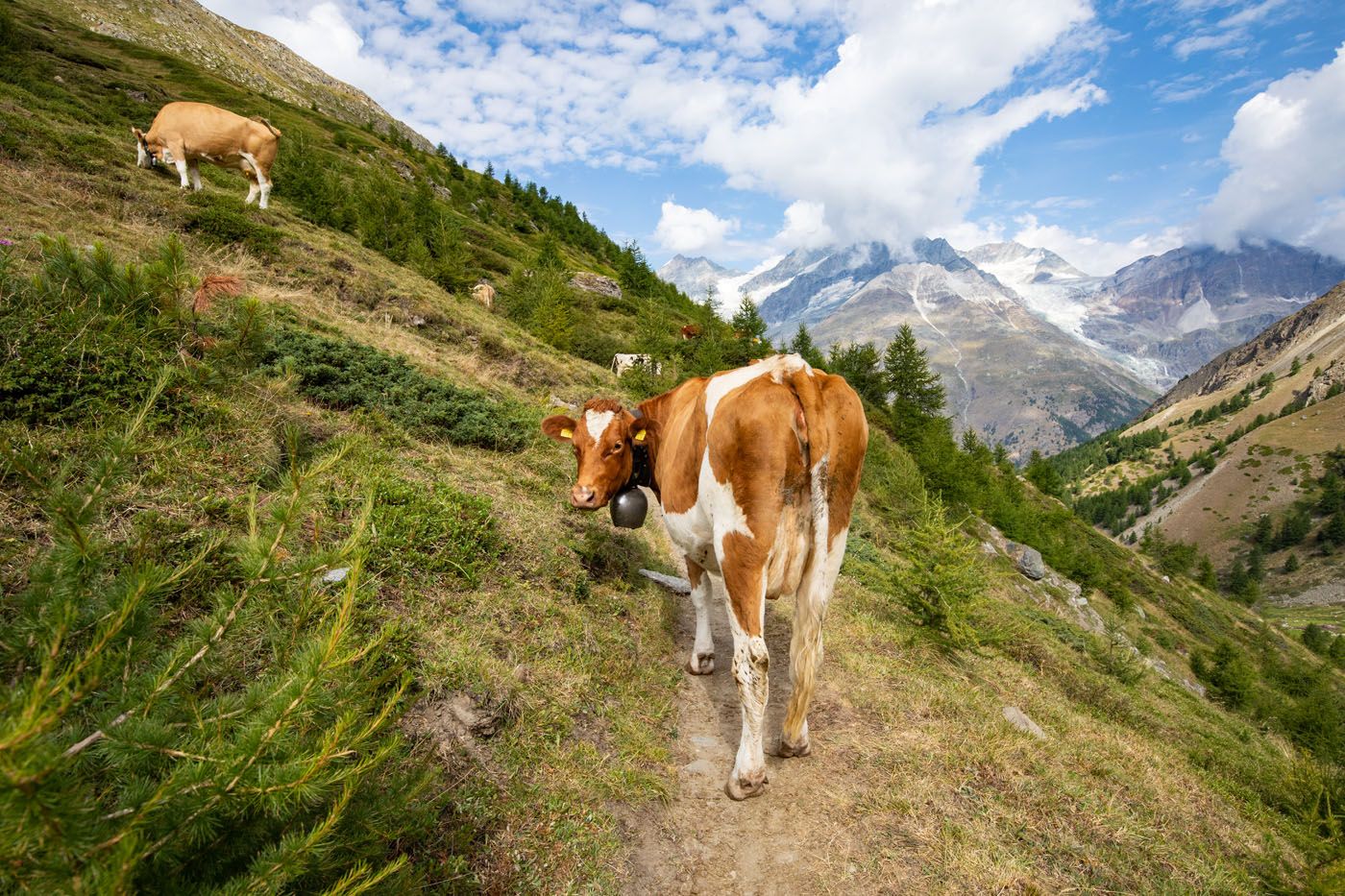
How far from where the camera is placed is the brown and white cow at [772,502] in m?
4.42

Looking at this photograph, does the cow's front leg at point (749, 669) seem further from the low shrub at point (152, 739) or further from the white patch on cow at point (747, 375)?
the low shrub at point (152, 739)

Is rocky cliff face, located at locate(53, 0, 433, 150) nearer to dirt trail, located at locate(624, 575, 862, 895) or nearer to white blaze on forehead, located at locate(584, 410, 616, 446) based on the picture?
white blaze on forehead, located at locate(584, 410, 616, 446)

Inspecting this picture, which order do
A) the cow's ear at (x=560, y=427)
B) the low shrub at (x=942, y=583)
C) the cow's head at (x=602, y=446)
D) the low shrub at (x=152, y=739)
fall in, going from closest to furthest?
the low shrub at (x=152, y=739)
the cow's head at (x=602, y=446)
the cow's ear at (x=560, y=427)
the low shrub at (x=942, y=583)

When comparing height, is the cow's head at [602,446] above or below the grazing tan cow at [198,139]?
below

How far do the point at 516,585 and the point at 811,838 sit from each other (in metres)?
3.34

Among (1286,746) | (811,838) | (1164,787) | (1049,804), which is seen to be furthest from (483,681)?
(1286,746)

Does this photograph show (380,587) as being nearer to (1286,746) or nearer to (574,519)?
(574,519)

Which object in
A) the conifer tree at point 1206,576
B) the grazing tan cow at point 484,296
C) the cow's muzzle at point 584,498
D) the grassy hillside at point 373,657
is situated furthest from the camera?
the conifer tree at point 1206,576

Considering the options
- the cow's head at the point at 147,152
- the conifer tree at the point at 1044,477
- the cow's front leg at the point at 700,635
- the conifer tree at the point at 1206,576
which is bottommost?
the conifer tree at the point at 1206,576

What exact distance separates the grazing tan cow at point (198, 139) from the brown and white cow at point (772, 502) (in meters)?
18.2

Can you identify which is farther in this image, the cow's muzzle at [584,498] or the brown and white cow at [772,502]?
the cow's muzzle at [584,498]

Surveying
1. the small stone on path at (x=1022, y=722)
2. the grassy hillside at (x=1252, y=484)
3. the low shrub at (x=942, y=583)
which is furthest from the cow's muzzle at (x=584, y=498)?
the grassy hillside at (x=1252, y=484)

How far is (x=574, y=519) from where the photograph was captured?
7996 millimetres

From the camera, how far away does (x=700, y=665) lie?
6.32 m
